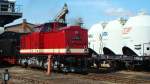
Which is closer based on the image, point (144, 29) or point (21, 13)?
point (144, 29)

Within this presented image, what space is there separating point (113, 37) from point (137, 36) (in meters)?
3.09

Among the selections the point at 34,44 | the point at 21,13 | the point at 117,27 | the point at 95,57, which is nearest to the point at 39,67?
the point at 34,44

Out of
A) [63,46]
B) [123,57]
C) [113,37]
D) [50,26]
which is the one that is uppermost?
[50,26]

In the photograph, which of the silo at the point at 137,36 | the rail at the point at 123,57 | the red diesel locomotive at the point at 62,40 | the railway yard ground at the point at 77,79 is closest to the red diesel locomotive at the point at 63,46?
the red diesel locomotive at the point at 62,40

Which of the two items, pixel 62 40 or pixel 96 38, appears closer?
pixel 62 40

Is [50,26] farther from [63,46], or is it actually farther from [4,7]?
[4,7]

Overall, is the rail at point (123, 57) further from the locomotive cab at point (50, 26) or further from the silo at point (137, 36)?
the locomotive cab at point (50, 26)

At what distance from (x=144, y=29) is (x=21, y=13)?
21786mm

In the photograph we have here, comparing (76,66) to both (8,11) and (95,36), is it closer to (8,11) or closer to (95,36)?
(95,36)

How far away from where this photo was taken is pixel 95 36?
35.1 meters

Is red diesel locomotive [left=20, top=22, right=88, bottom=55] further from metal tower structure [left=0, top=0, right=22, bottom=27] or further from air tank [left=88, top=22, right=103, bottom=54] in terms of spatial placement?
metal tower structure [left=0, top=0, right=22, bottom=27]

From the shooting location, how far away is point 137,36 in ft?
95.7

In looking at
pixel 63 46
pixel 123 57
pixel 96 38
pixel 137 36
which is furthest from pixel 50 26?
pixel 96 38

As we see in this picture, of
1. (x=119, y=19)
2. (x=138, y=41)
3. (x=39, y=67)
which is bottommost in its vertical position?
(x=39, y=67)
